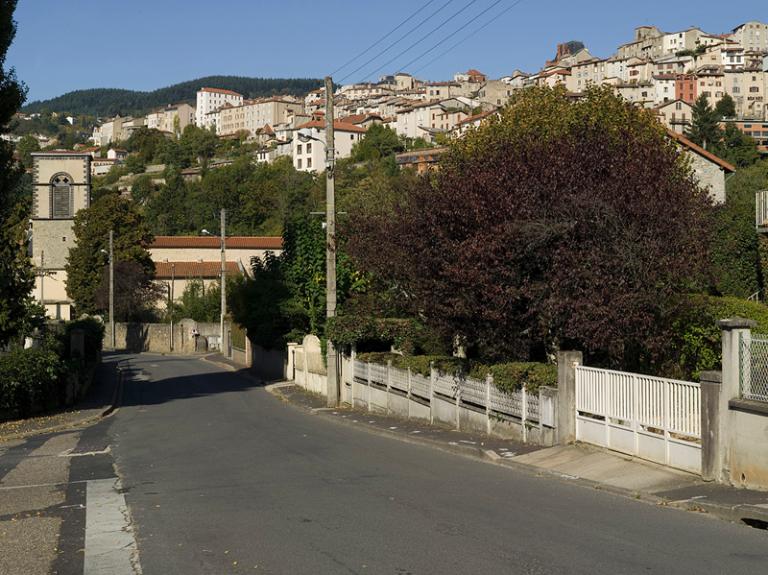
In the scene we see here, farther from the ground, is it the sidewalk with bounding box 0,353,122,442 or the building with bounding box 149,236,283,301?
the building with bounding box 149,236,283,301

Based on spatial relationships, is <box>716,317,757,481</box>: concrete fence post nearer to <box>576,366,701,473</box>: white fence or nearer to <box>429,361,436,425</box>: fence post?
<box>576,366,701,473</box>: white fence

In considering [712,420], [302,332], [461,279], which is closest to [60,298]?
[302,332]

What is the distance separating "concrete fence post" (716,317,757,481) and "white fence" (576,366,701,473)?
21.2 inches

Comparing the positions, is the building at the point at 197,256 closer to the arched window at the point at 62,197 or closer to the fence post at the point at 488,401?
the arched window at the point at 62,197

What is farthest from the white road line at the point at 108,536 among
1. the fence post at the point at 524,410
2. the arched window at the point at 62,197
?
the arched window at the point at 62,197

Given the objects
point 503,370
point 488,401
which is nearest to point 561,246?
point 503,370

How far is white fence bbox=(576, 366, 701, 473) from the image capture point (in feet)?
45.1

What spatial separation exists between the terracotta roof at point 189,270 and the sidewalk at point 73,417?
5186 centimetres

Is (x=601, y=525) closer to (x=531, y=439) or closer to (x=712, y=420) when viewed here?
(x=712, y=420)

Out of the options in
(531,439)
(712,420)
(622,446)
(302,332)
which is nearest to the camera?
(712,420)

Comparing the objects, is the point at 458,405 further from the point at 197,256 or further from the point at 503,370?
the point at 197,256

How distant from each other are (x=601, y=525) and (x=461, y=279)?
8.76 metres

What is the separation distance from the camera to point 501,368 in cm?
1911

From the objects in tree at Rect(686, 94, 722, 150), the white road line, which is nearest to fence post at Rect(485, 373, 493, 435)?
the white road line
